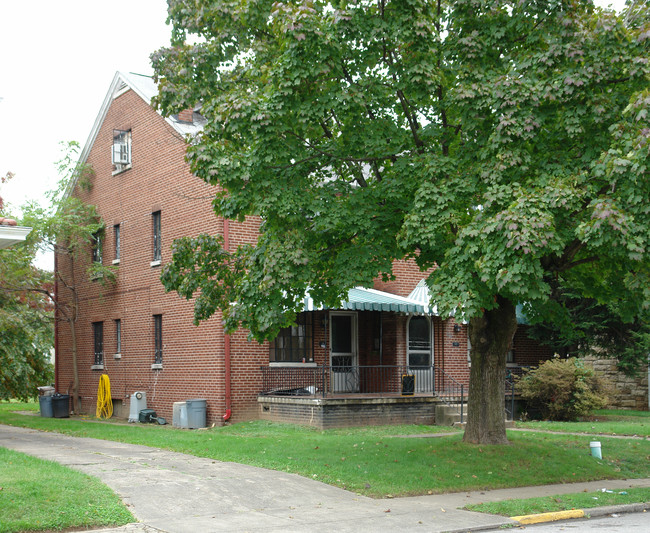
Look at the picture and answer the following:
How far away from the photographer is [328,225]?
12.3 meters

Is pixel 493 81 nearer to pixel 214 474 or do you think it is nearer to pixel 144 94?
pixel 214 474

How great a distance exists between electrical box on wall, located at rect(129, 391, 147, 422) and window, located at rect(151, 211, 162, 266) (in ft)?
13.0

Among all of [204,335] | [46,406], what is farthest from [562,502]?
[46,406]

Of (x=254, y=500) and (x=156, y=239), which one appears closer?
(x=254, y=500)

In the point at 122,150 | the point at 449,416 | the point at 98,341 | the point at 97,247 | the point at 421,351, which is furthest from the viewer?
the point at 98,341

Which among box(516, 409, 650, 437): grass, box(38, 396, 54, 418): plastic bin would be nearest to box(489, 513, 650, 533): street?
box(516, 409, 650, 437): grass

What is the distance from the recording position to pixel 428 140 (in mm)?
13109

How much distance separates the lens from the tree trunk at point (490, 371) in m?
13.9

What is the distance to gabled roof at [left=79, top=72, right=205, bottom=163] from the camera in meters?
Result: 22.8

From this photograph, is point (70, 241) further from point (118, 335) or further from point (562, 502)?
point (562, 502)

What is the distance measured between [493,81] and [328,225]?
10.8ft

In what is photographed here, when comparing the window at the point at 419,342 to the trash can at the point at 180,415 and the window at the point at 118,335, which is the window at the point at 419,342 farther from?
the window at the point at 118,335

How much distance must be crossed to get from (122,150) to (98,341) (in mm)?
6690

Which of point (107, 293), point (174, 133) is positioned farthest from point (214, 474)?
point (107, 293)
